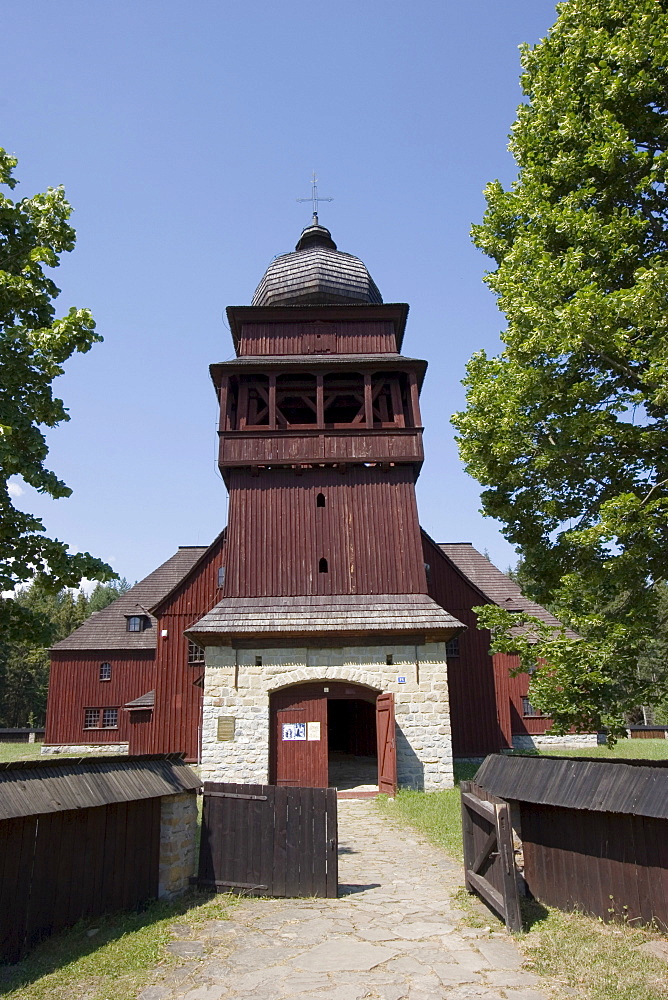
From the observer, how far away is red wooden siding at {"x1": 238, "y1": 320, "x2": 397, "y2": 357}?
20812 millimetres

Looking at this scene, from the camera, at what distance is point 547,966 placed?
18.6 ft

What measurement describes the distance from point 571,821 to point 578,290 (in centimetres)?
594

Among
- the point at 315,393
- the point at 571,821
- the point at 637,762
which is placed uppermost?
the point at 315,393

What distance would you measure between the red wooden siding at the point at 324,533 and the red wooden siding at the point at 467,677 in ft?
17.5

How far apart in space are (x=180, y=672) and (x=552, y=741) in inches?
557

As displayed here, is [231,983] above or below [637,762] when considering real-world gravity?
below

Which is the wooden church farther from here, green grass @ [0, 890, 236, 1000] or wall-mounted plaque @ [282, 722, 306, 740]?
green grass @ [0, 890, 236, 1000]

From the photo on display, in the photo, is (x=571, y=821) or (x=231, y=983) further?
(x=571, y=821)

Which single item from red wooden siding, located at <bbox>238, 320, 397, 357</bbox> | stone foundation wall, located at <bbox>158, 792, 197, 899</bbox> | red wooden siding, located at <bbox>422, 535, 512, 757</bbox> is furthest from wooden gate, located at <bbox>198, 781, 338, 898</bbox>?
red wooden siding, located at <bbox>422, 535, 512, 757</bbox>

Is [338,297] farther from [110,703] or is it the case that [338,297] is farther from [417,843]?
[110,703]

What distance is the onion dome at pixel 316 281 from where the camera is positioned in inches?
878

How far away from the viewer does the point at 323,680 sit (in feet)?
53.7

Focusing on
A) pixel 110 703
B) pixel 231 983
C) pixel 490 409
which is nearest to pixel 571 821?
pixel 231 983

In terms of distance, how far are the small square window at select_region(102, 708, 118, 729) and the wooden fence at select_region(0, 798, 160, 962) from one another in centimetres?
2547
